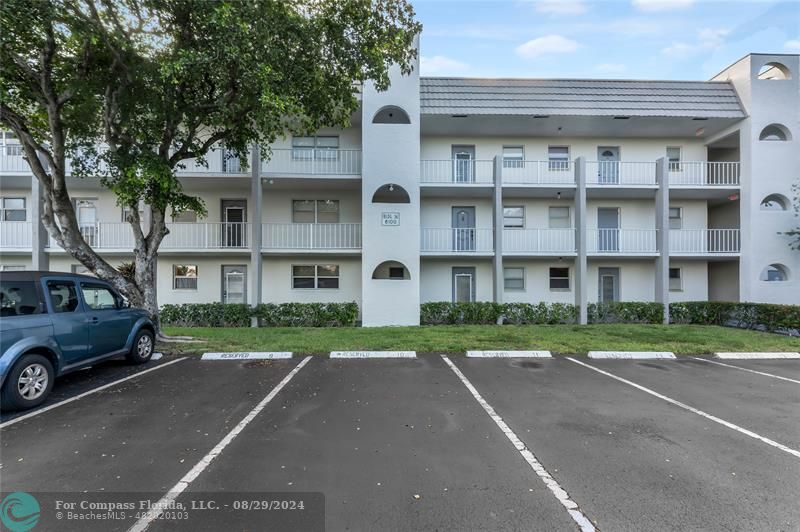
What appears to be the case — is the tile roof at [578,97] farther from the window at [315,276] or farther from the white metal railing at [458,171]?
the window at [315,276]

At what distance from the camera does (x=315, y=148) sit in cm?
1428

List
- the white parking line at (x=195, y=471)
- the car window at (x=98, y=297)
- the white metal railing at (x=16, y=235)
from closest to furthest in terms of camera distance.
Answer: the white parking line at (x=195, y=471), the car window at (x=98, y=297), the white metal railing at (x=16, y=235)

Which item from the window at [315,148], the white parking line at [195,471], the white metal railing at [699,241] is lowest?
the white parking line at [195,471]

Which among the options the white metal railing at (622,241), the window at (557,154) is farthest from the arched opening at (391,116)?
the white metal railing at (622,241)

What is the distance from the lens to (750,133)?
13.7 meters

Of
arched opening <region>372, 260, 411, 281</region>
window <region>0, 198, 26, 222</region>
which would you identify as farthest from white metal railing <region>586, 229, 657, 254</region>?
window <region>0, 198, 26, 222</region>

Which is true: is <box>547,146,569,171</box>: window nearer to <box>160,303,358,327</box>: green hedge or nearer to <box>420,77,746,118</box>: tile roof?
<box>420,77,746,118</box>: tile roof

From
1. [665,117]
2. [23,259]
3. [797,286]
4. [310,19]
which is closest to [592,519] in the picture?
[310,19]

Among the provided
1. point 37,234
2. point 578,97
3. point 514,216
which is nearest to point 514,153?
point 514,216

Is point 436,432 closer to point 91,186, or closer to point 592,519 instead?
point 592,519

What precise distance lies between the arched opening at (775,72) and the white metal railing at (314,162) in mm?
16624

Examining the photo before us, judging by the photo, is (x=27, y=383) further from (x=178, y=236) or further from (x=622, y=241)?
(x=622, y=241)

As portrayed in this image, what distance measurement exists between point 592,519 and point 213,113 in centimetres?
1049

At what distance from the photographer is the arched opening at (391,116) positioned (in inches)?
514
